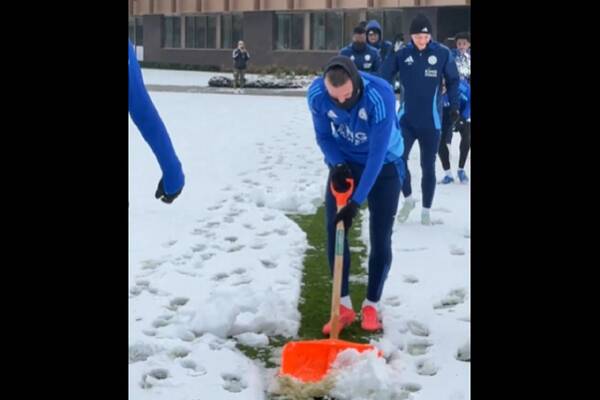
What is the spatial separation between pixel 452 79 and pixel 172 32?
128 ft

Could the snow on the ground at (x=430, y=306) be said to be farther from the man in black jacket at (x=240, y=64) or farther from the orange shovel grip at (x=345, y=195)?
the man in black jacket at (x=240, y=64)

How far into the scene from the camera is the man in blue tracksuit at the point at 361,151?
4492 millimetres

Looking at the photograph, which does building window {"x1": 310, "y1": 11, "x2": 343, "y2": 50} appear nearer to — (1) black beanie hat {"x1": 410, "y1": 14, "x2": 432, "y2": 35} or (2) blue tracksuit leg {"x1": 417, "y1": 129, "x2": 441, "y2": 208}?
(1) black beanie hat {"x1": 410, "y1": 14, "x2": 432, "y2": 35}

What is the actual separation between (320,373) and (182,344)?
923 mm

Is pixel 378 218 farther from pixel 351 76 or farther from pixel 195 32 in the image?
pixel 195 32

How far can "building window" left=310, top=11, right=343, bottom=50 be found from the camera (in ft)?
Result: 120

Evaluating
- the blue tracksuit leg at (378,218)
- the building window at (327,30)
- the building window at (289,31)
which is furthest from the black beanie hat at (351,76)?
the building window at (289,31)

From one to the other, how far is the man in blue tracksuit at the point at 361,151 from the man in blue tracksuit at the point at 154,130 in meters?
1.51

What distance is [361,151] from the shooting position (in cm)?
480

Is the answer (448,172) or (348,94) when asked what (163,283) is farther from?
(448,172)

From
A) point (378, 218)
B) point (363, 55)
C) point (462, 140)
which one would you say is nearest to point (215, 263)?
point (378, 218)

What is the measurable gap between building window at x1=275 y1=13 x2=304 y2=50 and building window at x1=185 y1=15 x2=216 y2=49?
4.68m

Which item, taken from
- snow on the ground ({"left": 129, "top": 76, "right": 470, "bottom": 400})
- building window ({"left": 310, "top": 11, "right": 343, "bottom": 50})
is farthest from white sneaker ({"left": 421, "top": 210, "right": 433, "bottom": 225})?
building window ({"left": 310, "top": 11, "right": 343, "bottom": 50})
